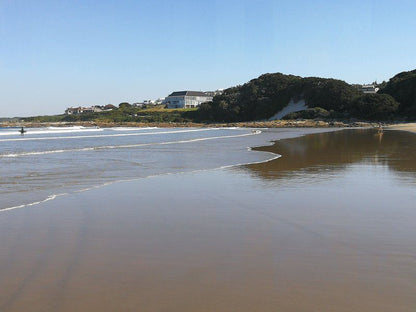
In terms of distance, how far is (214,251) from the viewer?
499 centimetres

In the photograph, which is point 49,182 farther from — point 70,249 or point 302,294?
point 302,294

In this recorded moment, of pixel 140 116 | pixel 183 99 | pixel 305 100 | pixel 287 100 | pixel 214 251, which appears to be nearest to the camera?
pixel 214 251

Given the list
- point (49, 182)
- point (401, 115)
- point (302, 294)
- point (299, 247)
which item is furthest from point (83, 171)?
point (401, 115)

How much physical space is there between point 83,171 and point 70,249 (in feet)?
26.8

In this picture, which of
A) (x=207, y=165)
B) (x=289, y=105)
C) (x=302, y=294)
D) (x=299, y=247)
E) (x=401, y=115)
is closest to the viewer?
(x=302, y=294)

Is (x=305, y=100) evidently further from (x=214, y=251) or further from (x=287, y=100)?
(x=214, y=251)

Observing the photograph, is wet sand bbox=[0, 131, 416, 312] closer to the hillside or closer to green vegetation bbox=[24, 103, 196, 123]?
the hillside

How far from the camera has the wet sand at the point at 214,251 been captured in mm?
3695

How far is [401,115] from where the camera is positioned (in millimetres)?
70125

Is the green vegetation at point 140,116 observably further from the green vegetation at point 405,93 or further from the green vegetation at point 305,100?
the green vegetation at point 405,93

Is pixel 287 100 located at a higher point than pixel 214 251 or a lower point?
higher

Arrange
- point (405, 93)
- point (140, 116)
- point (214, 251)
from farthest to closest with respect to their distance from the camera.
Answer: point (140, 116) → point (405, 93) → point (214, 251)

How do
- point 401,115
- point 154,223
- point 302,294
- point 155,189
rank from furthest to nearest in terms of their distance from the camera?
point 401,115, point 155,189, point 154,223, point 302,294

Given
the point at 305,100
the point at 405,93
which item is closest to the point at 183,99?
the point at 305,100
